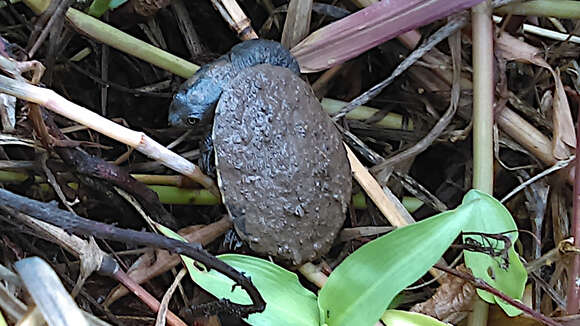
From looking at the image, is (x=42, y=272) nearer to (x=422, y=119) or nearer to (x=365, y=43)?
(x=365, y=43)

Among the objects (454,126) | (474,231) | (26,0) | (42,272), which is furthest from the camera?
(454,126)

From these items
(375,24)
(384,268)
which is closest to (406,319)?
(384,268)

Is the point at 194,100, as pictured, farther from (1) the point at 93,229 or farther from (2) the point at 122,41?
(1) the point at 93,229

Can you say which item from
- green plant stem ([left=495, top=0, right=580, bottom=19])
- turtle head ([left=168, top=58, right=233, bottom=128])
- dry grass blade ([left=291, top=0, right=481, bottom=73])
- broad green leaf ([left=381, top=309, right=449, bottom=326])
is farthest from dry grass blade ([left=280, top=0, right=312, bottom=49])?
broad green leaf ([left=381, top=309, right=449, bottom=326])

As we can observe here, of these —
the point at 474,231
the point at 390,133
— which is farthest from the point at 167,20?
the point at 474,231

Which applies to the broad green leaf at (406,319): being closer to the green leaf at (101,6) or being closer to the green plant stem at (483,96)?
the green plant stem at (483,96)

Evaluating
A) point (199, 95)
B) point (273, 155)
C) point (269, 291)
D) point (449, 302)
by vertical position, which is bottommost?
point (449, 302)
